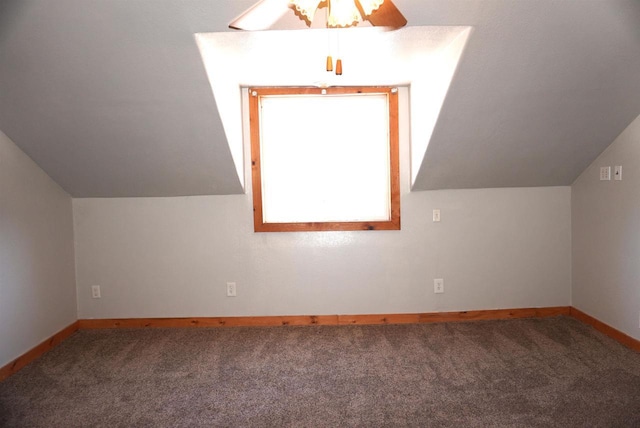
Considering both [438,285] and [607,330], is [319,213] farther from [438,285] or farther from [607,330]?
[607,330]

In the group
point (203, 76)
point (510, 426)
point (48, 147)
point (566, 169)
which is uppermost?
point (203, 76)

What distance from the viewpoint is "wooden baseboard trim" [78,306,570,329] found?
361cm

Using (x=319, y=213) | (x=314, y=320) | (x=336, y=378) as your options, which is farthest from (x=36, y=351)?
(x=319, y=213)

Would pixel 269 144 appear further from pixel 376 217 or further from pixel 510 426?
pixel 510 426

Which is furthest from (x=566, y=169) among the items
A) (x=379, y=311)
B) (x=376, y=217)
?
(x=379, y=311)

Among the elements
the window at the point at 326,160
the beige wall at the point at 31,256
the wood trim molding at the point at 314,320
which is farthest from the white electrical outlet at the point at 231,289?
the beige wall at the point at 31,256

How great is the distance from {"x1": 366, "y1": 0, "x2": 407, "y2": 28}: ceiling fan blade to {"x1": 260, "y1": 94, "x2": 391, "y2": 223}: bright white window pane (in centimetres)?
183

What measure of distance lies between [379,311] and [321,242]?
746mm

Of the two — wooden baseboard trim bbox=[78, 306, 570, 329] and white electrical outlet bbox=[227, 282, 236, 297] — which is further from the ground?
white electrical outlet bbox=[227, 282, 236, 297]

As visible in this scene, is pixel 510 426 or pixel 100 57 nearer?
pixel 510 426

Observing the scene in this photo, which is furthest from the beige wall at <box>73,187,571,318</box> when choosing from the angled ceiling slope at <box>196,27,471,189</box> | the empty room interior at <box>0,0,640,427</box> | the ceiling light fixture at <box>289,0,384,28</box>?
the ceiling light fixture at <box>289,0,384,28</box>

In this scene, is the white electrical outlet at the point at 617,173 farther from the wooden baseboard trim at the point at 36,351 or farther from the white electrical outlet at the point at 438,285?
the wooden baseboard trim at the point at 36,351

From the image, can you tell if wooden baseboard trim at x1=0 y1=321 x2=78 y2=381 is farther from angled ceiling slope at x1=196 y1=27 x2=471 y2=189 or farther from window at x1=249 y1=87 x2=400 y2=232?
angled ceiling slope at x1=196 y1=27 x2=471 y2=189

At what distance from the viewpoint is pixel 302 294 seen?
3.62m
